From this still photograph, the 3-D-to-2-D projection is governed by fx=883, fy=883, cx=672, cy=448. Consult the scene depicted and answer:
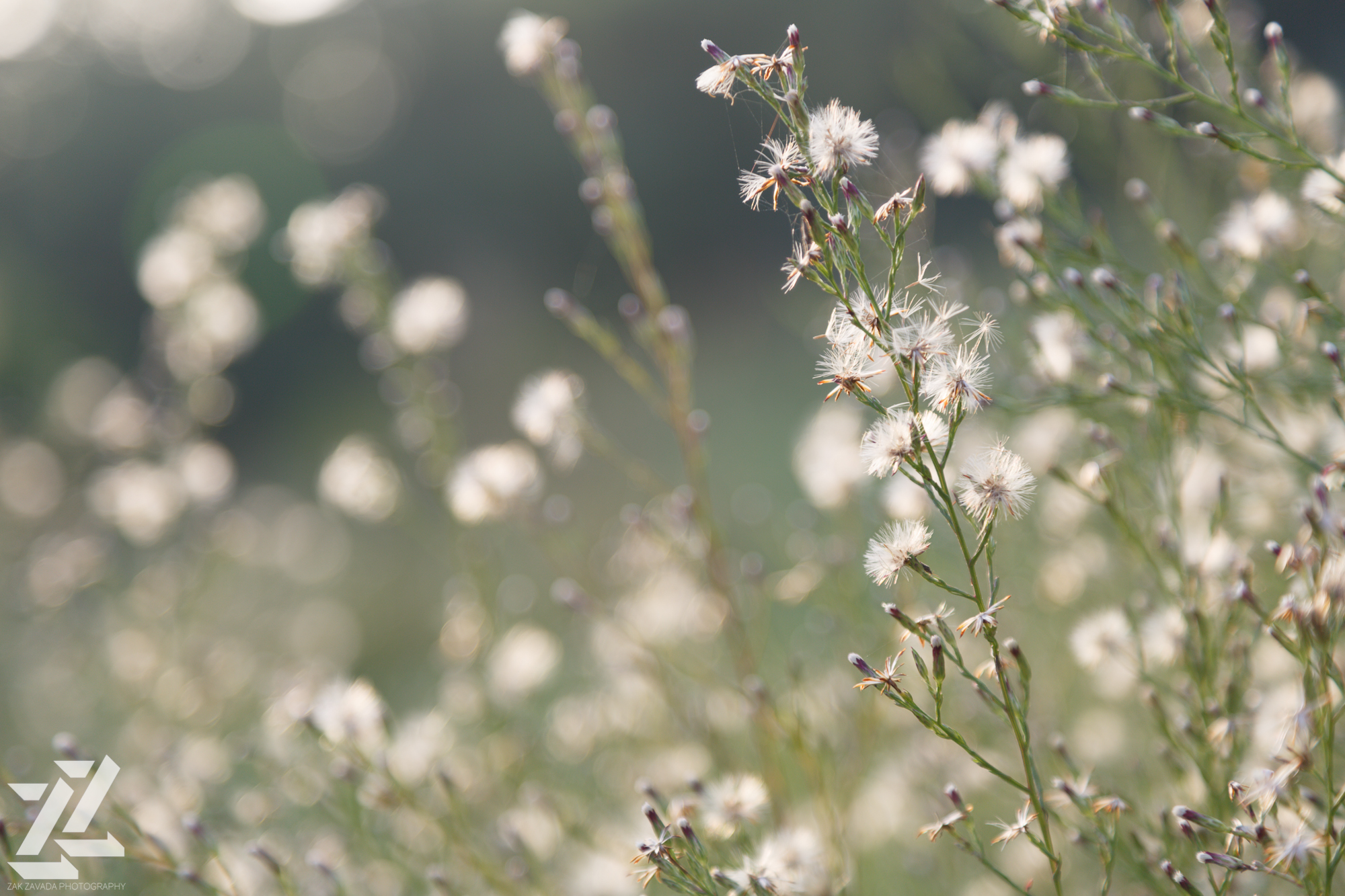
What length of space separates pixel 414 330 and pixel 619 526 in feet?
9.02

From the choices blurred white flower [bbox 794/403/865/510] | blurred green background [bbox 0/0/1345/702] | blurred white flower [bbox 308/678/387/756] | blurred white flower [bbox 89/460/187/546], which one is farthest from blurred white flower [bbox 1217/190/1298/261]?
blurred green background [bbox 0/0/1345/702]

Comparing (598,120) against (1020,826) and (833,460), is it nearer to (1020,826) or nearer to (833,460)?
(833,460)

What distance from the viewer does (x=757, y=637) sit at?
1897 mm

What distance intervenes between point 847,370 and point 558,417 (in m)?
0.86

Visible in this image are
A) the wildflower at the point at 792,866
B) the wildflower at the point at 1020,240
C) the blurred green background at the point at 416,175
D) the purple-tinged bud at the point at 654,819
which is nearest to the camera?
the purple-tinged bud at the point at 654,819

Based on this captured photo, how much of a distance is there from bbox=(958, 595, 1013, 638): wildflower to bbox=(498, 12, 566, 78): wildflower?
→ 123cm

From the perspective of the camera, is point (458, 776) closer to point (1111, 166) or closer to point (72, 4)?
point (1111, 166)

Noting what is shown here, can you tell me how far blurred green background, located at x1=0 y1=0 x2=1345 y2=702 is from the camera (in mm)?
7801

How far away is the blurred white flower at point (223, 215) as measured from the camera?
3086 millimetres

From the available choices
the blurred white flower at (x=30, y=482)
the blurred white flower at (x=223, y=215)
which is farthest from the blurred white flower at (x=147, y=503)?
the blurred white flower at (x=30, y=482)

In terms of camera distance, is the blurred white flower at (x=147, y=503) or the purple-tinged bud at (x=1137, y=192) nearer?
the purple-tinged bud at (x=1137, y=192)

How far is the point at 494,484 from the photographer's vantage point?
198 centimetres

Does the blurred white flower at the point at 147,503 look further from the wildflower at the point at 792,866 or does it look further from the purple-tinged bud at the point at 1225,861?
the purple-tinged bud at the point at 1225,861

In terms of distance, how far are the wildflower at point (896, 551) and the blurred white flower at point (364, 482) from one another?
5.86 feet
